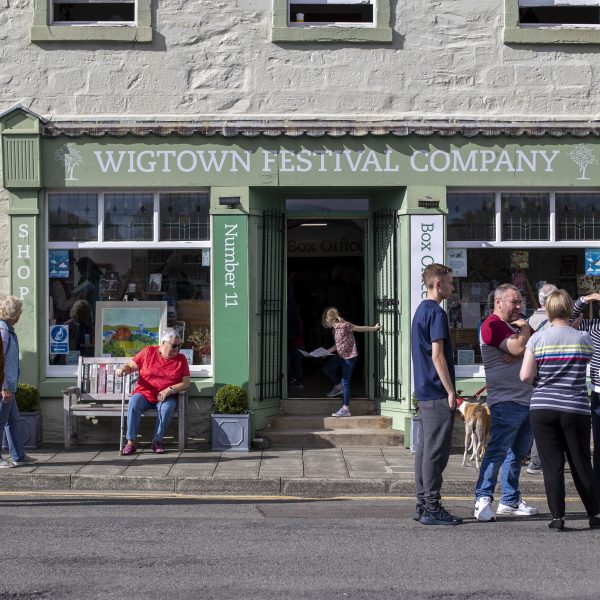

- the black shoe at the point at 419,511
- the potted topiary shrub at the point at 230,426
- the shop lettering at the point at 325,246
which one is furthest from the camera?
the shop lettering at the point at 325,246

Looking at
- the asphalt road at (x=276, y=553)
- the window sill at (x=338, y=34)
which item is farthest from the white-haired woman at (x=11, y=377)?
the window sill at (x=338, y=34)

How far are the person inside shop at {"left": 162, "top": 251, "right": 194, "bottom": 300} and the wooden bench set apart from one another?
1.02m

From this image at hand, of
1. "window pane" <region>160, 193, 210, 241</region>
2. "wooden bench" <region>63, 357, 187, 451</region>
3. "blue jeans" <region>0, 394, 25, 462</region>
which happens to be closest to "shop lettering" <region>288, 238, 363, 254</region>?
"window pane" <region>160, 193, 210, 241</region>

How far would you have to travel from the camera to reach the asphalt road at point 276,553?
6.31m

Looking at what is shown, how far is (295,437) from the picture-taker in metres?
12.4

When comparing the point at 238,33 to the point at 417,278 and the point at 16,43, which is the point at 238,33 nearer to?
the point at 16,43

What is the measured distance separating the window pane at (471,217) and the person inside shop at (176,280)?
322 cm

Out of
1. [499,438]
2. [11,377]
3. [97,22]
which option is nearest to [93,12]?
[97,22]

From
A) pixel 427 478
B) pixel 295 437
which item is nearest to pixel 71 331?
pixel 295 437

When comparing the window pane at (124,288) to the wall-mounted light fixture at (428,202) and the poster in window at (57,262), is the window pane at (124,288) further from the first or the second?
the wall-mounted light fixture at (428,202)

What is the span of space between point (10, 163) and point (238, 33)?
3.11m

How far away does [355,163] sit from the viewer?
12430 mm

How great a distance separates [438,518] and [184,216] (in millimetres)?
5774

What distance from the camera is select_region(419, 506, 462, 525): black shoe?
8.20 metres
